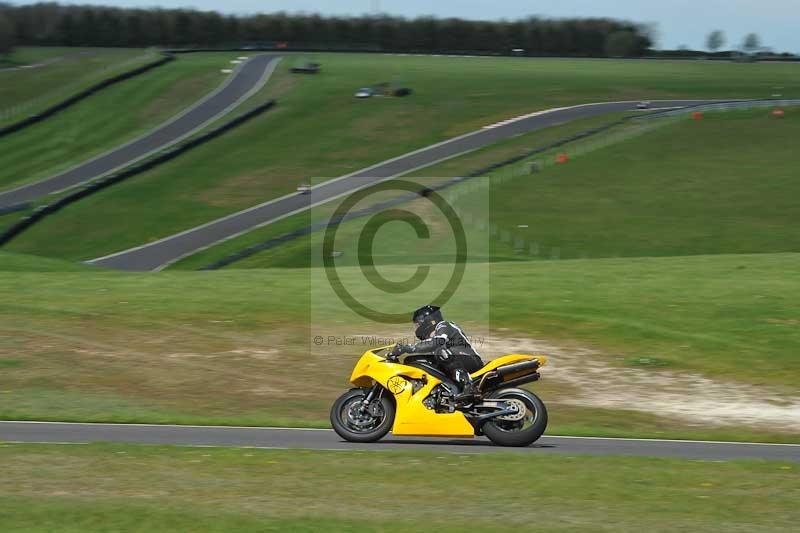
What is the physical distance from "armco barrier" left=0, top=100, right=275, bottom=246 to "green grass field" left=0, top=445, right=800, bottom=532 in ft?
143

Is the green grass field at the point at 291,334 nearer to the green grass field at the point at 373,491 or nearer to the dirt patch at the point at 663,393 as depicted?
the dirt patch at the point at 663,393

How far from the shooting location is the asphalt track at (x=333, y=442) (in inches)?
598

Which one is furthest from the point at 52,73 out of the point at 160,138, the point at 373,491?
the point at 373,491

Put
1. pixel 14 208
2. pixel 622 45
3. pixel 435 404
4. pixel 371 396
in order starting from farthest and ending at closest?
pixel 622 45
pixel 14 208
pixel 371 396
pixel 435 404

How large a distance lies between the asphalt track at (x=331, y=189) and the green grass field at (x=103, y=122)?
22100 mm

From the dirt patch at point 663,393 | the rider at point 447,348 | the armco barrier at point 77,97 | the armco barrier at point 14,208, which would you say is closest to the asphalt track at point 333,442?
the rider at point 447,348

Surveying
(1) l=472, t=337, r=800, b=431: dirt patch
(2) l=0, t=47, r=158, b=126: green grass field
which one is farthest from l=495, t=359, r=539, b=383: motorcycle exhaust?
(2) l=0, t=47, r=158, b=126: green grass field

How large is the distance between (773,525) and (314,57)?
374 ft

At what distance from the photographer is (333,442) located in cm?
1559

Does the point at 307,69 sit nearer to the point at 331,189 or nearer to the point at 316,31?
the point at 331,189

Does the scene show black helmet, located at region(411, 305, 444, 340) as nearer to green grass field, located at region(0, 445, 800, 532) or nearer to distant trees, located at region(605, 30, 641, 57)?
green grass field, located at region(0, 445, 800, 532)

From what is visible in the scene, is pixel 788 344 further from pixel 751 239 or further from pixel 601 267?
pixel 751 239

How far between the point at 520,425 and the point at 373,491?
142 inches

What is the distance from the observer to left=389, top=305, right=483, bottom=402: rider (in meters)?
15.2
